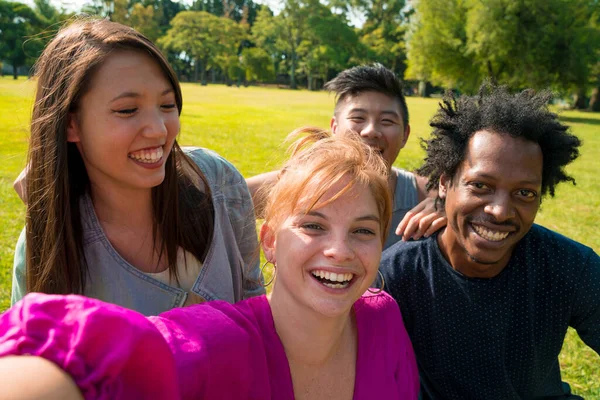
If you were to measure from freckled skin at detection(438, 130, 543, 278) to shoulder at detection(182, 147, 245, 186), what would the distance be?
106cm

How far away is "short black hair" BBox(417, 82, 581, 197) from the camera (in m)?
2.26

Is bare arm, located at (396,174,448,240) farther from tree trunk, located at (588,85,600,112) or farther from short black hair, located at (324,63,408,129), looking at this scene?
tree trunk, located at (588,85,600,112)

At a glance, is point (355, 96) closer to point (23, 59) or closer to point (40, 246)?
point (40, 246)

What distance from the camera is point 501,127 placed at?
7.40 feet

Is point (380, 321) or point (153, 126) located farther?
point (153, 126)

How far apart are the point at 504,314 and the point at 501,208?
1.56 feet

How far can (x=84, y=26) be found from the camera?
2158 mm

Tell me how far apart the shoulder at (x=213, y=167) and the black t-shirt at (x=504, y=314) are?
88cm

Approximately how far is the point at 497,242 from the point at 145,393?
163 centimetres

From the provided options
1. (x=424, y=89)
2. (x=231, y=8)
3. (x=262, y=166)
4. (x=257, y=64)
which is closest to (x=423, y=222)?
(x=262, y=166)

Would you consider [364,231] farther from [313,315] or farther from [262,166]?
[262,166]

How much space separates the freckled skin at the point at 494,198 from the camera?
2.18 meters

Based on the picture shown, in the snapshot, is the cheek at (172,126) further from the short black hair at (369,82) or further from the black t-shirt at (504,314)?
the short black hair at (369,82)

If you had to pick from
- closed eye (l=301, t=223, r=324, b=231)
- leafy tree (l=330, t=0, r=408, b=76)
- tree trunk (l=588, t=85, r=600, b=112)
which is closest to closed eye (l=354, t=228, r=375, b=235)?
closed eye (l=301, t=223, r=324, b=231)
